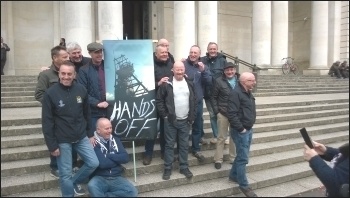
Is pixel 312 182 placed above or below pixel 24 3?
below

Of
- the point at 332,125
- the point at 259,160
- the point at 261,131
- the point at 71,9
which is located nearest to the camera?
the point at 259,160

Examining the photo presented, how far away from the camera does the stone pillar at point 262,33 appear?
16141 millimetres

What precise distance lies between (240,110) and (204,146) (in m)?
1.61

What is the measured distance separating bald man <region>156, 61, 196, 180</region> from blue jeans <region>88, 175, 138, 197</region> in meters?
0.76

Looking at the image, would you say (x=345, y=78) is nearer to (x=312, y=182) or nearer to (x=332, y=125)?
(x=332, y=125)

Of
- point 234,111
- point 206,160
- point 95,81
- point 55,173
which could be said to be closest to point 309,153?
point 234,111

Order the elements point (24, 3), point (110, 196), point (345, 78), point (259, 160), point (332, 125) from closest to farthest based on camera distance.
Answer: point (110, 196), point (259, 160), point (332, 125), point (24, 3), point (345, 78)

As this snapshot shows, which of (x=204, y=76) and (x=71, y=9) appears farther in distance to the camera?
(x=71, y=9)

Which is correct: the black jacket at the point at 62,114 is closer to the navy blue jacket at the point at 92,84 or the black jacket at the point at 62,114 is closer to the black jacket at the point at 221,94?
the navy blue jacket at the point at 92,84

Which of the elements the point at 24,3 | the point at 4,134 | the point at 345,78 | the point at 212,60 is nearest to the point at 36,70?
the point at 24,3

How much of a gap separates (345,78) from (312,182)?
1329cm

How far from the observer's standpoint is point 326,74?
18516 mm

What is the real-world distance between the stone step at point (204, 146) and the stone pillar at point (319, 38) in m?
11.3

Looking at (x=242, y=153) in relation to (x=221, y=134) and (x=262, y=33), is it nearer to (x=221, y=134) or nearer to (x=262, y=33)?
(x=221, y=134)
